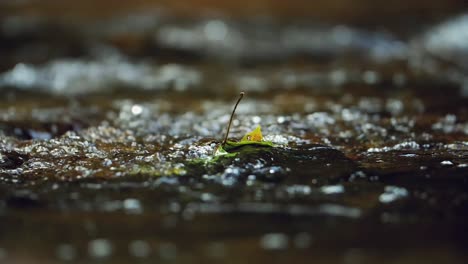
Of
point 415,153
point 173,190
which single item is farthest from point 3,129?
point 415,153

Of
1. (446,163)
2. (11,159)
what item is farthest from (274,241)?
(11,159)

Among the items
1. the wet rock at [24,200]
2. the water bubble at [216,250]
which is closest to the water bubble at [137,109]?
the wet rock at [24,200]

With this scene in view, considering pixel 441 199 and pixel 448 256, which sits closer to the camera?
pixel 448 256

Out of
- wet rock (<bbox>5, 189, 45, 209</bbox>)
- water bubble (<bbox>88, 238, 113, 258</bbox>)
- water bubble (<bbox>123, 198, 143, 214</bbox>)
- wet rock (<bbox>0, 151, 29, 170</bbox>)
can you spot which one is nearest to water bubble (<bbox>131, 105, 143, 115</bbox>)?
wet rock (<bbox>0, 151, 29, 170</bbox>)

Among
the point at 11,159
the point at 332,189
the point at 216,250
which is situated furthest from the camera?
the point at 11,159

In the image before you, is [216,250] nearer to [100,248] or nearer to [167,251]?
[167,251]

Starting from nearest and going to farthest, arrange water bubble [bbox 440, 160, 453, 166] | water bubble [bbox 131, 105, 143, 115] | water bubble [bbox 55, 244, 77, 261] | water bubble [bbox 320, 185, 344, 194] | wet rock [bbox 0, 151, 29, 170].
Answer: water bubble [bbox 55, 244, 77, 261] → water bubble [bbox 320, 185, 344, 194] → water bubble [bbox 440, 160, 453, 166] → wet rock [bbox 0, 151, 29, 170] → water bubble [bbox 131, 105, 143, 115]

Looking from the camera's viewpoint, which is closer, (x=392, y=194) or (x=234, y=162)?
(x=392, y=194)

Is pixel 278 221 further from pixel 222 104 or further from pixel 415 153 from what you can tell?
pixel 222 104

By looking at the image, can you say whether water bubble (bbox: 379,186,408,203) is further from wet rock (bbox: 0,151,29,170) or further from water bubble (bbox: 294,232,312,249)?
wet rock (bbox: 0,151,29,170)
